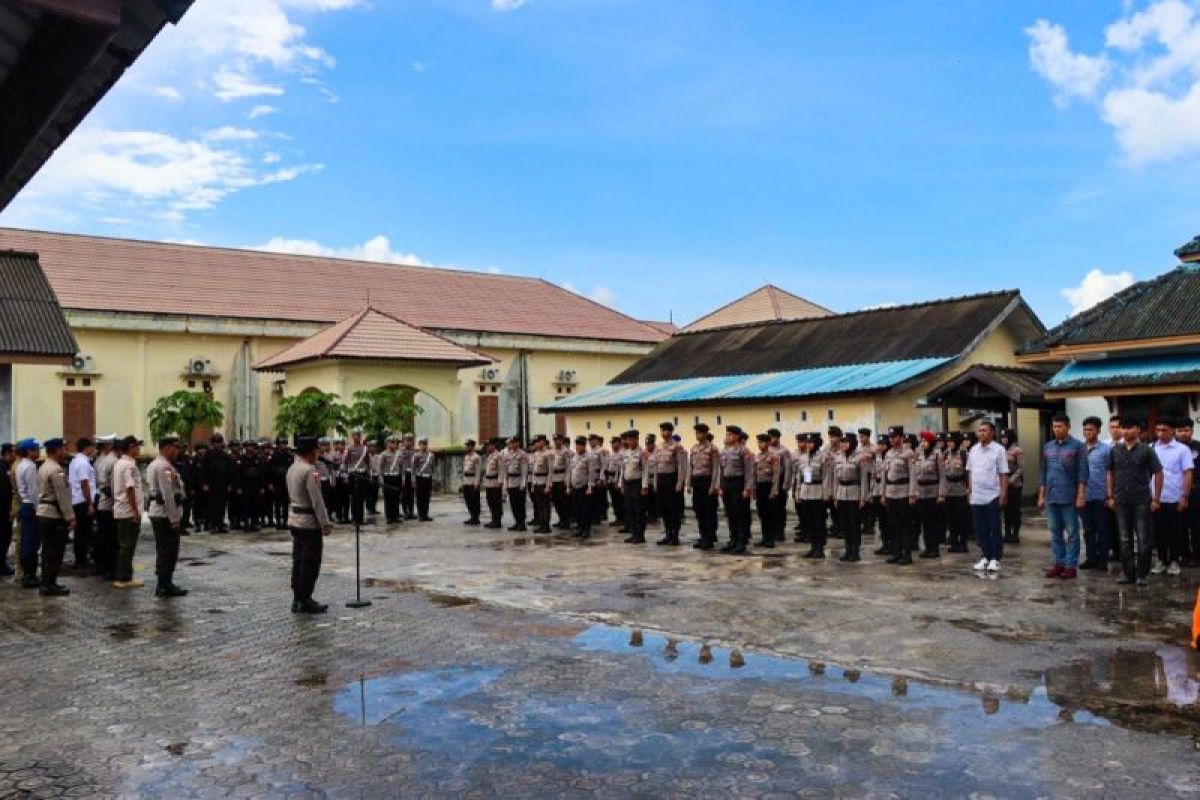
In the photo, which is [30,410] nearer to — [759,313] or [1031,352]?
[1031,352]

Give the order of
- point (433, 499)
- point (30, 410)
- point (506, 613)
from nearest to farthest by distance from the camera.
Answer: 1. point (506, 613)
2. point (433, 499)
3. point (30, 410)

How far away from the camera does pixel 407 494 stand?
19656 mm

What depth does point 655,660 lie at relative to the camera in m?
7.09

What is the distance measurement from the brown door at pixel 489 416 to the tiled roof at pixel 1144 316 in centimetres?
1901

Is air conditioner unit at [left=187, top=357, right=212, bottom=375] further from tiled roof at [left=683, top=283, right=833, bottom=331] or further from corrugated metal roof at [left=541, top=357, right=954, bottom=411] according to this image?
tiled roof at [left=683, top=283, right=833, bottom=331]

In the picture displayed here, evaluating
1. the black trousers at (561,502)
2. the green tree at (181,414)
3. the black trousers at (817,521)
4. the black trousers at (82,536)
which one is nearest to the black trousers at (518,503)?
the black trousers at (561,502)

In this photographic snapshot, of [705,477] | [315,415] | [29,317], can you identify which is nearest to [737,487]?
[705,477]

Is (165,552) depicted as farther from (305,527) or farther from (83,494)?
(83,494)

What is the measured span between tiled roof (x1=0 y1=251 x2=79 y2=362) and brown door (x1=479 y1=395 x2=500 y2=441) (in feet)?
56.8

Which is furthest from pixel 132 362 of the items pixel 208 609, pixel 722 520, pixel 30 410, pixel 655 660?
pixel 655 660

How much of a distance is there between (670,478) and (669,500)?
34cm

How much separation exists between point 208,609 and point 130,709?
3660mm

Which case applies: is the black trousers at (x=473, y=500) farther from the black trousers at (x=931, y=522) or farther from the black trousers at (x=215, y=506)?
the black trousers at (x=931, y=522)

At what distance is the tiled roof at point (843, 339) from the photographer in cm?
2067
